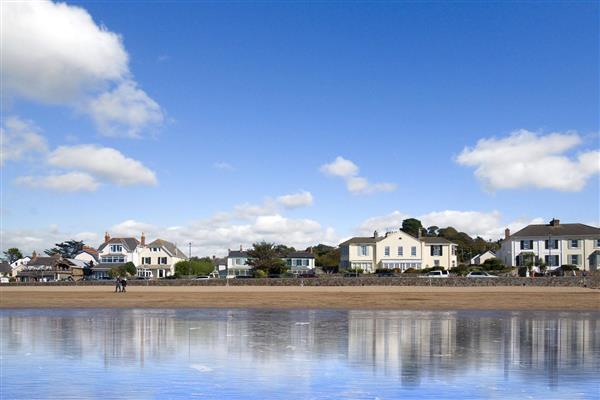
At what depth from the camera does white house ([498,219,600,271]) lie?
84.1 m

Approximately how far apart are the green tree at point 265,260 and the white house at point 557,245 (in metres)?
31.6

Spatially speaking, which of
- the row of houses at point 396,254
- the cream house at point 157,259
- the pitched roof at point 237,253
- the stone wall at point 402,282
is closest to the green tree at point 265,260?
the row of houses at point 396,254

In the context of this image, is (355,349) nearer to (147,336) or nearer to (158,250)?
(147,336)

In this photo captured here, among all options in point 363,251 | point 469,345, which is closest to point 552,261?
point 363,251

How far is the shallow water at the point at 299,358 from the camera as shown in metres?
15.3

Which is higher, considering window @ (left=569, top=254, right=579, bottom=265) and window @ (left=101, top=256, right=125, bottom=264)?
window @ (left=569, top=254, right=579, bottom=265)

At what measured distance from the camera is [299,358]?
20.0m

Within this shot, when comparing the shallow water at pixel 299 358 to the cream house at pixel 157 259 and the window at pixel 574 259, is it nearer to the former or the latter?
the window at pixel 574 259

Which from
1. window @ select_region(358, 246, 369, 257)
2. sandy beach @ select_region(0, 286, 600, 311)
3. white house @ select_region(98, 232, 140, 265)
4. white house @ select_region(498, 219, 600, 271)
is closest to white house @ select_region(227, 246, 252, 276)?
white house @ select_region(98, 232, 140, 265)

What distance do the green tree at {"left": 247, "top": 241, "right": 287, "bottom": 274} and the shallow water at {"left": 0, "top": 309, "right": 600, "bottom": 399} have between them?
177 ft

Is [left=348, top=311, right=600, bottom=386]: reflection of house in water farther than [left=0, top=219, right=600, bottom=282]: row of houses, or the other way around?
[left=0, top=219, right=600, bottom=282]: row of houses

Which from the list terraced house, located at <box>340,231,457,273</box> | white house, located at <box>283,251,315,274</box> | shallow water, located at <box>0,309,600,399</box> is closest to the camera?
shallow water, located at <box>0,309,600,399</box>

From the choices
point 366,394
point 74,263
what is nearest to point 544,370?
point 366,394

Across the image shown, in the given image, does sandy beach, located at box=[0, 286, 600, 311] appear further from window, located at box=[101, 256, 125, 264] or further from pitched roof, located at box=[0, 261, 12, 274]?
pitched roof, located at box=[0, 261, 12, 274]
